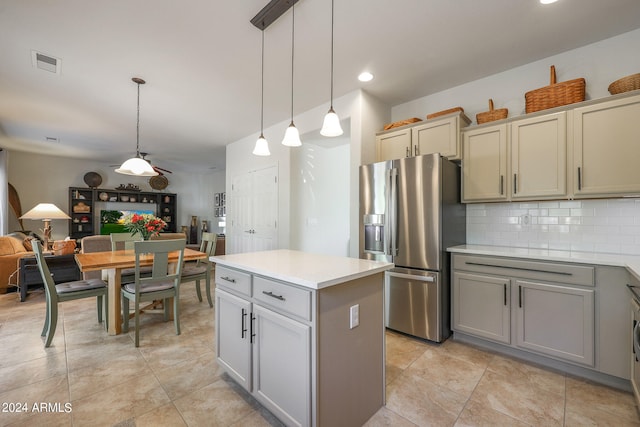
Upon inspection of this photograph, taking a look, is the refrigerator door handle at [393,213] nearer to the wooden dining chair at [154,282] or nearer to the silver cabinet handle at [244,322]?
the silver cabinet handle at [244,322]

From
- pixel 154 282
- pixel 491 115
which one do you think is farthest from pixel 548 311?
pixel 154 282

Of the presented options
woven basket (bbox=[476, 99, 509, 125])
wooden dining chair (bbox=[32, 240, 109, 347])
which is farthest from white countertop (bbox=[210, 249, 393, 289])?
woven basket (bbox=[476, 99, 509, 125])

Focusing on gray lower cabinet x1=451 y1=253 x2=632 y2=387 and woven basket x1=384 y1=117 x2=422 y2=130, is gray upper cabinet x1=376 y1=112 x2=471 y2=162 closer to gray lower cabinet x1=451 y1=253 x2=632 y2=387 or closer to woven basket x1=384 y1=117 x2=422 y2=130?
woven basket x1=384 y1=117 x2=422 y2=130

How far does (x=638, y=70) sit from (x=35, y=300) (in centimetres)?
727

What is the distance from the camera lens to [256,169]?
4.99 m

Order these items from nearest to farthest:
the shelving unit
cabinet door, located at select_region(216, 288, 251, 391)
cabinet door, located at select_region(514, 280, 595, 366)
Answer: cabinet door, located at select_region(216, 288, 251, 391) → cabinet door, located at select_region(514, 280, 595, 366) → the shelving unit

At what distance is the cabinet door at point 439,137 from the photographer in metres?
2.86

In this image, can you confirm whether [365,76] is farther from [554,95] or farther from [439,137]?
[554,95]

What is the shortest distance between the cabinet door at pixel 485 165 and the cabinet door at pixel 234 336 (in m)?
2.44

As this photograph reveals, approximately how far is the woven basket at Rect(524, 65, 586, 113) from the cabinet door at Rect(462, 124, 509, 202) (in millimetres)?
283

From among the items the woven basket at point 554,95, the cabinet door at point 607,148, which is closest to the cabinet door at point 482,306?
the cabinet door at point 607,148

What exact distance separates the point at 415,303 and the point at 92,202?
27.8 ft

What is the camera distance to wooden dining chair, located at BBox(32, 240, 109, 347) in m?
2.49

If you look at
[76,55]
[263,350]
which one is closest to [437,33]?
[263,350]
